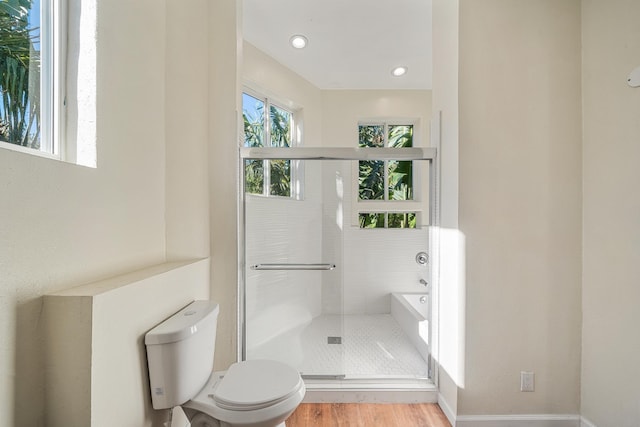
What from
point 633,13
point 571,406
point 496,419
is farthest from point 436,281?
point 633,13

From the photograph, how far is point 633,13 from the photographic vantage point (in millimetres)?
1411

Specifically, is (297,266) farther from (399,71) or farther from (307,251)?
(399,71)

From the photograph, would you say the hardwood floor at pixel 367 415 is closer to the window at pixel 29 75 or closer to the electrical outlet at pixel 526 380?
the electrical outlet at pixel 526 380

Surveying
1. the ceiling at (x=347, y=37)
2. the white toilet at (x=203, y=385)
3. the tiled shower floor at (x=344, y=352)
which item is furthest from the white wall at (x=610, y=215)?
the white toilet at (x=203, y=385)

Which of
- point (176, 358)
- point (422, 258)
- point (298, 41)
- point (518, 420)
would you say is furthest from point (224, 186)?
point (518, 420)

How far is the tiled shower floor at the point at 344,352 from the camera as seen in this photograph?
6.81 ft

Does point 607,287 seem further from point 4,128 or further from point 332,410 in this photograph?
point 4,128

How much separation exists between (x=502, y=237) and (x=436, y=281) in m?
0.49

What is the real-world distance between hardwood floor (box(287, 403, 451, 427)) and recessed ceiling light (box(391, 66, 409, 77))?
3.01 meters

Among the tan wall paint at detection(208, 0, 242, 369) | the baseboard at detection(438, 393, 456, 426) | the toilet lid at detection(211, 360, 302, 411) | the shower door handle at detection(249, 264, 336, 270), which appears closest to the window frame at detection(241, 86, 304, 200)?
the tan wall paint at detection(208, 0, 242, 369)

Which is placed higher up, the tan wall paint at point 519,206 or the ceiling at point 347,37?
the ceiling at point 347,37

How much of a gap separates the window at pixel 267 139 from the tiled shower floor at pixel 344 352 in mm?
1074

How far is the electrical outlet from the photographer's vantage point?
1698 millimetres

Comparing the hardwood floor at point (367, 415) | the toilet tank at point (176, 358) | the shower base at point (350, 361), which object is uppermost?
the toilet tank at point (176, 358)
